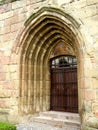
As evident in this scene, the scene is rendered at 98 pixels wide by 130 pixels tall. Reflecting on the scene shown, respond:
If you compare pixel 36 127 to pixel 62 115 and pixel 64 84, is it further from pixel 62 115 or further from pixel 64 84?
pixel 64 84

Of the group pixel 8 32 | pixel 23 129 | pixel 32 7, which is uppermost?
pixel 32 7

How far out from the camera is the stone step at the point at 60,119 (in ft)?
19.0

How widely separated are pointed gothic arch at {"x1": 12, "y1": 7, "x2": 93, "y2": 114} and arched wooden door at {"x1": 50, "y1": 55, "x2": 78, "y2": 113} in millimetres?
195

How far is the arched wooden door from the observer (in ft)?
21.2

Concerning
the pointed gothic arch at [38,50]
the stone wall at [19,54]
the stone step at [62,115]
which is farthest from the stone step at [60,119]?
the stone wall at [19,54]

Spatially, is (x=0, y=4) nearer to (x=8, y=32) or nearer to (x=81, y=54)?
(x=8, y=32)

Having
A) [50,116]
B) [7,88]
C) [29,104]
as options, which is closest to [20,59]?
[7,88]

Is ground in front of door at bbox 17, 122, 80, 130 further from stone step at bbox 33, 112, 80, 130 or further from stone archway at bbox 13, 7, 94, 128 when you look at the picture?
stone archway at bbox 13, 7, 94, 128

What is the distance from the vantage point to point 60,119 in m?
6.17

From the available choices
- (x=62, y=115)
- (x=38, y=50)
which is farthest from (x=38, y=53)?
(x=62, y=115)

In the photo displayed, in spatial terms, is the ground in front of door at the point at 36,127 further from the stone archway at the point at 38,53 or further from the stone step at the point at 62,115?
the stone archway at the point at 38,53

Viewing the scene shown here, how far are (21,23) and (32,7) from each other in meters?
0.58

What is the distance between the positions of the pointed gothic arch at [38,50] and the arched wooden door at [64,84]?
195mm

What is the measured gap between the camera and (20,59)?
21.4ft
